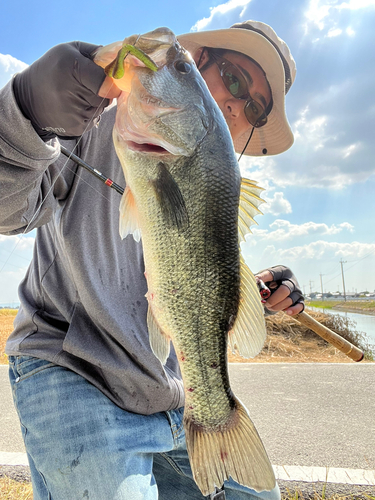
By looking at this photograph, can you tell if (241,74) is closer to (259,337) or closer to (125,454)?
(259,337)

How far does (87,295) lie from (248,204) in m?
0.86

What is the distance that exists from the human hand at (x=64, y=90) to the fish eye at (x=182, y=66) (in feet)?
0.84

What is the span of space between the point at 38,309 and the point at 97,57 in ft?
4.03

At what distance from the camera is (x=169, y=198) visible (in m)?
1.34

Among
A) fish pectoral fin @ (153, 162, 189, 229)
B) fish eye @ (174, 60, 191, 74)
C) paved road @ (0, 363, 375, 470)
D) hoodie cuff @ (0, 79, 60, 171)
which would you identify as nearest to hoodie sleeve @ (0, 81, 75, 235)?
hoodie cuff @ (0, 79, 60, 171)

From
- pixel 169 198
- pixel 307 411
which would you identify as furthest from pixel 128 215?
pixel 307 411

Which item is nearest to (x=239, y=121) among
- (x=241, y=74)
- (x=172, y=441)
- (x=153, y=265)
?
(x=241, y=74)

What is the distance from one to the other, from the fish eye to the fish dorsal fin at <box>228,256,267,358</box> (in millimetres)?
753

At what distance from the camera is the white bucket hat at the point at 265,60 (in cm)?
233

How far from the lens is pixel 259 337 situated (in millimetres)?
1453

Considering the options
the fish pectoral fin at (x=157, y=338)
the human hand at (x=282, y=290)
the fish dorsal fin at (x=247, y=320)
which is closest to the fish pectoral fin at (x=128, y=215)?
the fish pectoral fin at (x=157, y=338)

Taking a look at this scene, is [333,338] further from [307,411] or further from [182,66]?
[182,66]

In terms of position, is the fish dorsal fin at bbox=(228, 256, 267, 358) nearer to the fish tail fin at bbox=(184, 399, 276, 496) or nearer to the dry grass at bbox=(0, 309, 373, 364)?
the fish tail fin at bbox=(184, 399, 276, 496)

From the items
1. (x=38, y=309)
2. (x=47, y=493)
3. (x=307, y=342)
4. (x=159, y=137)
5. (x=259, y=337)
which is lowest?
(x=307, y=342)
